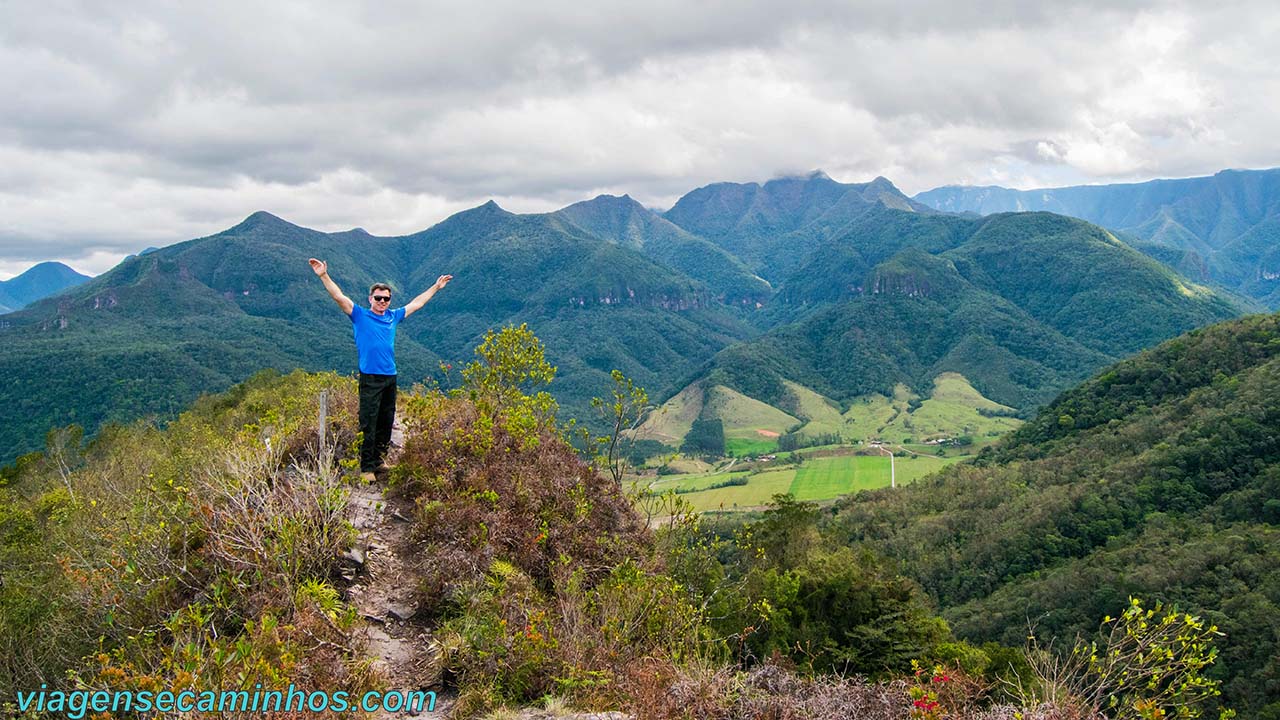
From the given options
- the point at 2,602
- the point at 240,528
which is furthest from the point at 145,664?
the point at 2,602

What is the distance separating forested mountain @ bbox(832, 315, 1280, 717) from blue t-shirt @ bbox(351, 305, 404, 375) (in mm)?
25737

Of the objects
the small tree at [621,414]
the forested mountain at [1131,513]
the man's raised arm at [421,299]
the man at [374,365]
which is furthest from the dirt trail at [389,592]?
the forested mountain at [1131,513]

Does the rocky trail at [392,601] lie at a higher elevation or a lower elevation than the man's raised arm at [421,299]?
lower

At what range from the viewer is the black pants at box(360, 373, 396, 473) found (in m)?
8.98

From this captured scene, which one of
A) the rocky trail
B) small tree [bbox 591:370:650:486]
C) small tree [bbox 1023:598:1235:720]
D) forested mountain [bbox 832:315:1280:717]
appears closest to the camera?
small tree [bbox 1023:598:1235:720]

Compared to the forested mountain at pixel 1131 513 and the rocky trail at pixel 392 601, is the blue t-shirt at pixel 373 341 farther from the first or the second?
the forested mountain at pixel 1131 513

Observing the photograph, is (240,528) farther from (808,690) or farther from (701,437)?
(701,437)

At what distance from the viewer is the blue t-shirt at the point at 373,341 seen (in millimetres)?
8875

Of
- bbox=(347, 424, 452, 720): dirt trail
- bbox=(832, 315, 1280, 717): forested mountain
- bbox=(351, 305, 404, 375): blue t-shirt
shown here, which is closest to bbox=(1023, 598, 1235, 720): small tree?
bbox=(347, 424, 452, 720): dirt trail

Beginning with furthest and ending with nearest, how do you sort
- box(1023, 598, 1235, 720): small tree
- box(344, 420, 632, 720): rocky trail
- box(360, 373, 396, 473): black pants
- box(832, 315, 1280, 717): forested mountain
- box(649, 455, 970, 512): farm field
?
box(649, 455, 970, 512): farm field, box(832, 315, 1280, 717): forested mountain, box(360, 373, 396, 473): black pants, box(344, 420, 632, 720): rocky trail, box(1023, 598, 1235, 720): small tree

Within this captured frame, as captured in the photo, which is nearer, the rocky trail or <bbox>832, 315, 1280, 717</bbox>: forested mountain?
the rocky trail

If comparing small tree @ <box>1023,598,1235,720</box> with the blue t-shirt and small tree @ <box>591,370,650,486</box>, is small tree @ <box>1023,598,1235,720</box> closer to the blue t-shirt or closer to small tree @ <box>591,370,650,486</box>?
small tree @ <box>591,370,650,486</box>

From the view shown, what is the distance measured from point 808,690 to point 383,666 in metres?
4.12

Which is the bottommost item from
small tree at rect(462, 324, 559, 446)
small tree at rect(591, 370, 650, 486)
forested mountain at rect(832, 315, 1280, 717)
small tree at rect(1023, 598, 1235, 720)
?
forested mountain at rect(832, 315, 1280, 717)
